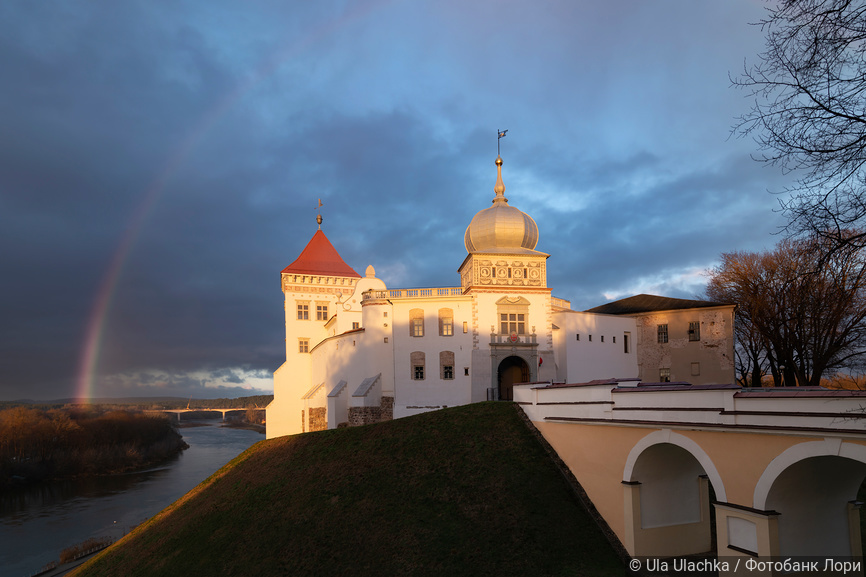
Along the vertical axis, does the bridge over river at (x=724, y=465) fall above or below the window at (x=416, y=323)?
below

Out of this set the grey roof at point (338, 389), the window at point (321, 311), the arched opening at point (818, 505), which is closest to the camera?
the arched opening at point (818, 505)

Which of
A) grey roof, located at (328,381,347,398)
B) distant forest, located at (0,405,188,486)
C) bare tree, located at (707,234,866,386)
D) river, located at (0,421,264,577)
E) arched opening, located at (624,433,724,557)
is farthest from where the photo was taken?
distant forest, located at (0,405,188,486)

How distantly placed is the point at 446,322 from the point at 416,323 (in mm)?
1969

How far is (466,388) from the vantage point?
35062mm

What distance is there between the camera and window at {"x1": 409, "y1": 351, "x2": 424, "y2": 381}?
1403 inches

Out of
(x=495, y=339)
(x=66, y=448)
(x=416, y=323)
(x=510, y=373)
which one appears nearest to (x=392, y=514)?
(x=495, y=339)

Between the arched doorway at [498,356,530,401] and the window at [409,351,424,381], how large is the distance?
5.10m

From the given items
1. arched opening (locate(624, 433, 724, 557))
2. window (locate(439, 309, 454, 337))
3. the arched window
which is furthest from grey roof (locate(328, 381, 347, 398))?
arched opening (locate(624, 433, 724, 557))

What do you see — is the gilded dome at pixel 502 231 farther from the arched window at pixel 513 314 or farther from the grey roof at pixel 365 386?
the grey roof at pixel 365 386

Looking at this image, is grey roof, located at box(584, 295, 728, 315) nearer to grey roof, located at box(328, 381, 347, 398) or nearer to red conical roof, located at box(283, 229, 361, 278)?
grey roof, located at box(328, 381, 347, 398)

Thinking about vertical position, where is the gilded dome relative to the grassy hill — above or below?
above

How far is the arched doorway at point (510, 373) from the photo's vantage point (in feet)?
118

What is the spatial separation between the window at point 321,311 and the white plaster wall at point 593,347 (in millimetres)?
24201

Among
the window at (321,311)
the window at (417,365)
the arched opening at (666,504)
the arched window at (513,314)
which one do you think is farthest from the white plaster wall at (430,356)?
the arched opening at (666,504)
